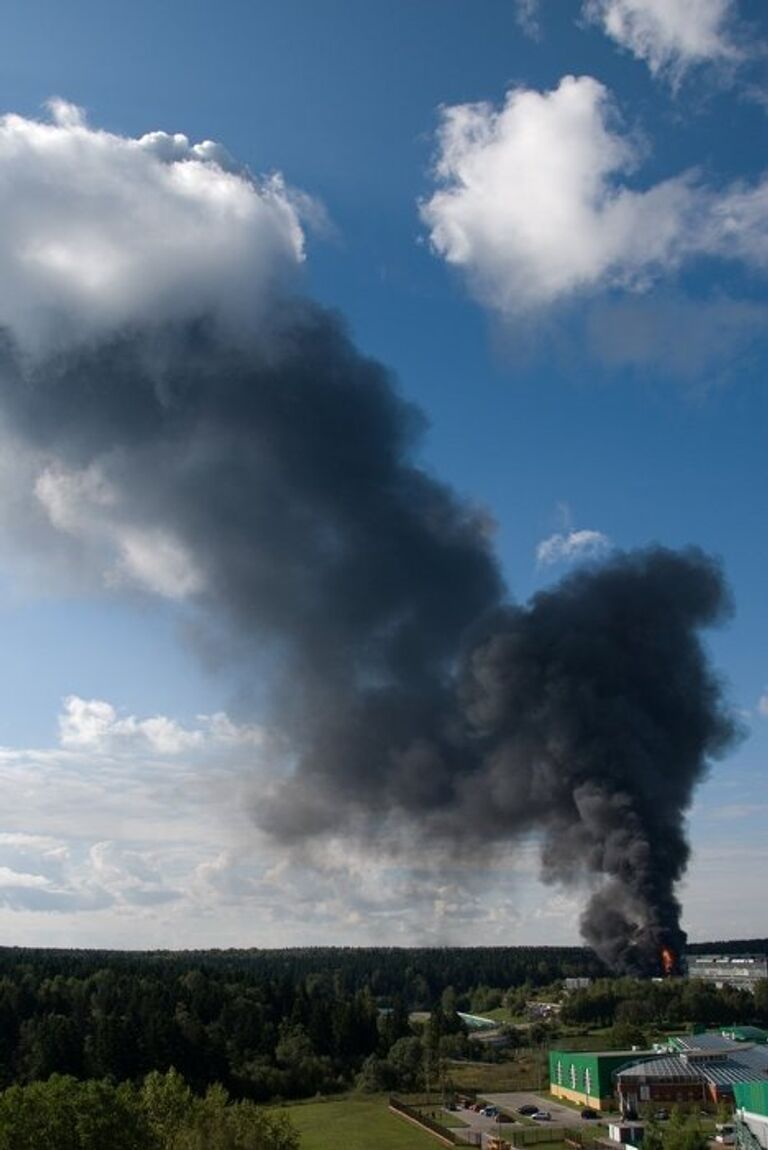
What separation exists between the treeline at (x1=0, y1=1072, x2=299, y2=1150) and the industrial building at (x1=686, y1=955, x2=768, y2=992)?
302 ft

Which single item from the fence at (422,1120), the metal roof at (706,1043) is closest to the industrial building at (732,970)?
the metal roof at (706,1043)

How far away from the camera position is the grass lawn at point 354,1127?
190 feet

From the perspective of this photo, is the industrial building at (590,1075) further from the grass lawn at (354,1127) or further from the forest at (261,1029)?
the grass lawn at (354,1127)

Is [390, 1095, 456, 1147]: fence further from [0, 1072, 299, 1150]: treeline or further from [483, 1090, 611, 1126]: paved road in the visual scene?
[0, 1072, 299, 1150]: treeline

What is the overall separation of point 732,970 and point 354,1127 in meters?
83.4

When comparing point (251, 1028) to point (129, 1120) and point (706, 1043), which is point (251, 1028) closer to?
point (706, 1043)

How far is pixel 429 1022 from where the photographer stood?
360 feet

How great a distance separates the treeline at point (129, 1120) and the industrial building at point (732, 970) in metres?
92.1

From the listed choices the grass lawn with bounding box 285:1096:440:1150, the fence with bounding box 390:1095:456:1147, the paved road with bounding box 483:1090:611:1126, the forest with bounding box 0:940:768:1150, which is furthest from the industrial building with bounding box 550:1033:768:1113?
the forest with bounding box 0:940:768:1150

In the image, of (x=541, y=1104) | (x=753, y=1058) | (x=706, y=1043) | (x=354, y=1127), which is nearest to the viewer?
(x=354, y=1127)

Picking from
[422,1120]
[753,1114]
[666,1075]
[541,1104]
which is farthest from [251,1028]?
[753,1114]

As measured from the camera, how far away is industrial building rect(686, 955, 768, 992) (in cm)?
12700

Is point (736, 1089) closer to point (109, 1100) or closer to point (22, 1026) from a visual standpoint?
point (109, 1100)

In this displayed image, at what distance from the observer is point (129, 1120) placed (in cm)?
3481
